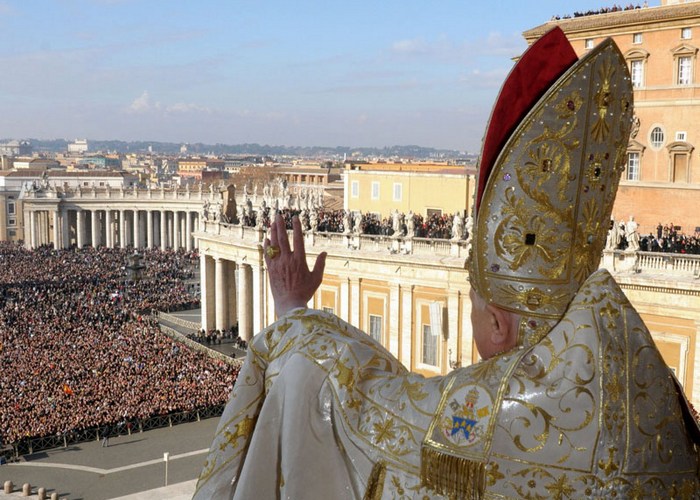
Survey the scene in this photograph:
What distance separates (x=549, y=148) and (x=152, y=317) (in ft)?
145

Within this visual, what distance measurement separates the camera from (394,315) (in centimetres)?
2878

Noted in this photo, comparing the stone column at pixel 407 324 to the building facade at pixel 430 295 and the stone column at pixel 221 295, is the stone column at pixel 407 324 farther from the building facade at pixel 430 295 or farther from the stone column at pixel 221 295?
the stone column at pixel 221 295

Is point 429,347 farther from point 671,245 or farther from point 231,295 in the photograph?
point 231,295

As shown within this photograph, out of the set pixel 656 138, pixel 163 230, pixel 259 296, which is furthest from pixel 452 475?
pixel 163 230

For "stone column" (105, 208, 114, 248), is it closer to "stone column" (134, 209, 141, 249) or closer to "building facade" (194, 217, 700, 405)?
"stone column" (134, 209, 141, 249)

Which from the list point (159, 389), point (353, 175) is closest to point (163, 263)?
point (353, 175)

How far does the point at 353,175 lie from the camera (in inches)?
1587

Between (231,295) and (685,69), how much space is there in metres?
23.1

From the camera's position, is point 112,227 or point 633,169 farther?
point 112,227

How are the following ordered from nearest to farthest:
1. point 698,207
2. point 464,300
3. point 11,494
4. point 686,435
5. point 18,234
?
point 686,435 → point 11,494 → point 464,300 → point 698,207 → point 18,234

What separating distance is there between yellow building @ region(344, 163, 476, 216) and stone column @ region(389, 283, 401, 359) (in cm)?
577

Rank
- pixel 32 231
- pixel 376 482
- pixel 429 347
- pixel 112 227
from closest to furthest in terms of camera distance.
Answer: pixel 376 482 → pixel 429 347 → pixel 32 231 → pixel 112 227

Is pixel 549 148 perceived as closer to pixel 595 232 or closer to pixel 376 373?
pixel 595 232

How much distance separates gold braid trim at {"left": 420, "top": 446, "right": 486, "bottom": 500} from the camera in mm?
3174
